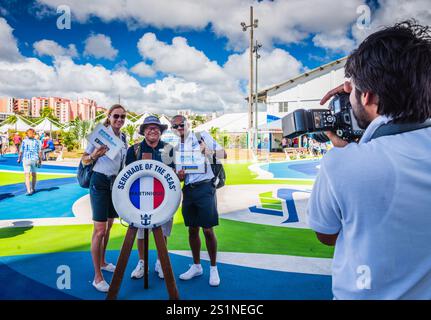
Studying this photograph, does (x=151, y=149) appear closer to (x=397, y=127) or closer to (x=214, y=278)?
(x=214, y=278)

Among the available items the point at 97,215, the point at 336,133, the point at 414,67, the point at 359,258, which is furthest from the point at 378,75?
the point at 97,215

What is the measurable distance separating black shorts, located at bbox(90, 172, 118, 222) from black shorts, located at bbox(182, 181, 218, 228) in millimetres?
813

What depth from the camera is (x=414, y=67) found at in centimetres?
94

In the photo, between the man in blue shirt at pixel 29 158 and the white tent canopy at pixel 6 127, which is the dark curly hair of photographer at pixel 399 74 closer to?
the man in blue shirt at pixel 29 158

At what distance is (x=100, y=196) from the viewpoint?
3.12 meters

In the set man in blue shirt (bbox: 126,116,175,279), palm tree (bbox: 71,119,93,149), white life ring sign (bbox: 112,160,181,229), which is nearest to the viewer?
white life ring sign (bbox: 112,160,181,229)

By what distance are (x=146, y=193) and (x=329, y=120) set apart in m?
1.78

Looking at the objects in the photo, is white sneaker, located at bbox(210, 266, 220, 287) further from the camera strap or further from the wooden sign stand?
the camera strap

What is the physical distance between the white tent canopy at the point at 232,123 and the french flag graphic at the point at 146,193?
25272 mm

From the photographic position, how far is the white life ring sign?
255cm

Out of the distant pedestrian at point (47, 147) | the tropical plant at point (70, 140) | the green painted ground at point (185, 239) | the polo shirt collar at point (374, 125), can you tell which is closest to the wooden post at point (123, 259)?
the green painted ground at point (185, 239)

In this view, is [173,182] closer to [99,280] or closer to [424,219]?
[99,280]

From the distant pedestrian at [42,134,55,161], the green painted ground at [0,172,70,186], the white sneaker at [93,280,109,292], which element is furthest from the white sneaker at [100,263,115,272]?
the distant pedestrian at [42,134,55,161]

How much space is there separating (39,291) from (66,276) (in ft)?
0.85
